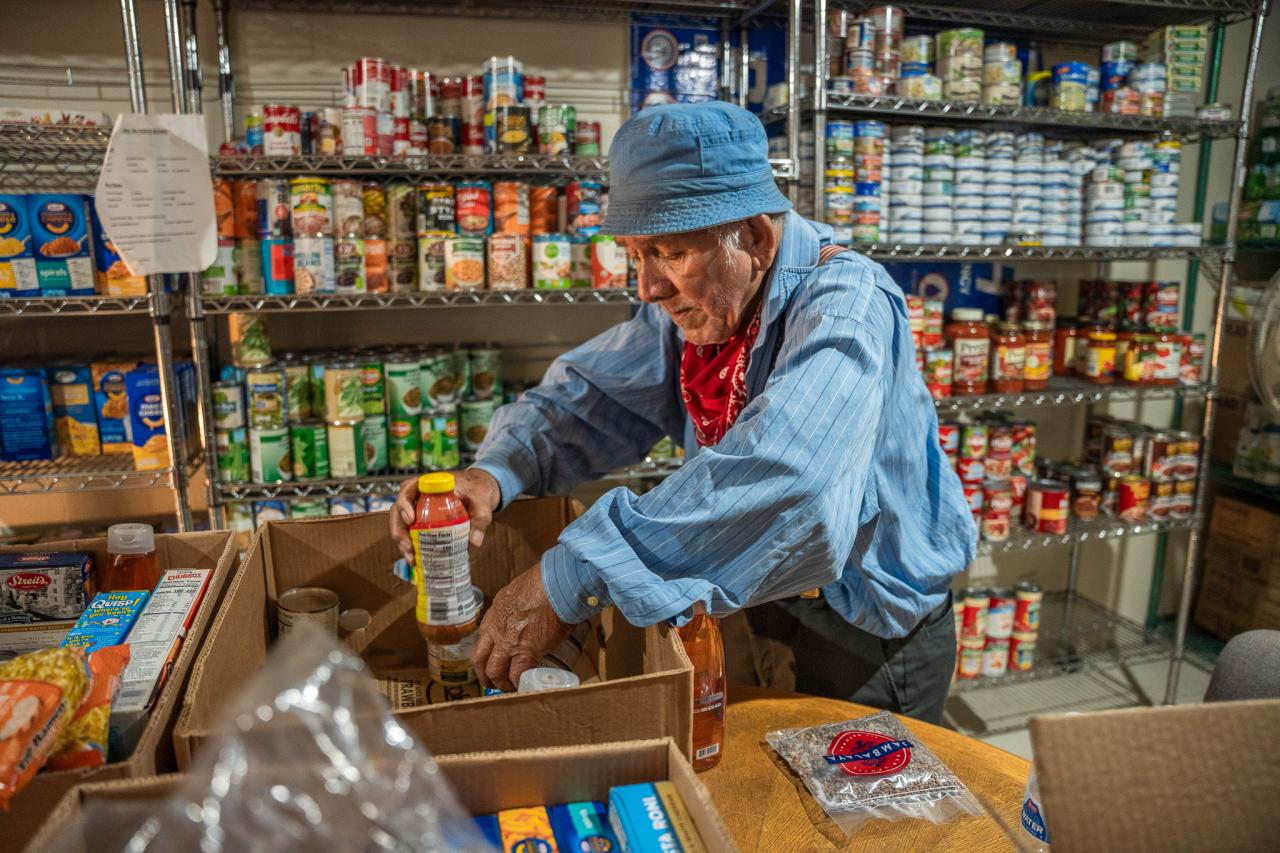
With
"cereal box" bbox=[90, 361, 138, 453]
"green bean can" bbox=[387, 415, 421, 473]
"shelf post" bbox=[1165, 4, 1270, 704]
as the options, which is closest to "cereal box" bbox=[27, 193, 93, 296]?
"cereal box" bbox=[90, 361, 138, 453]

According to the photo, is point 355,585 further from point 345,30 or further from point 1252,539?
point 1252,539

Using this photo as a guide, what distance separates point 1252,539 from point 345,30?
140 inches

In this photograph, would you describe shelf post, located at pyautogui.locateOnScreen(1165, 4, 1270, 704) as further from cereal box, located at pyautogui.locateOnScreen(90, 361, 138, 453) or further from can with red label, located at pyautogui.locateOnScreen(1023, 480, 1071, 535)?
cereal box, located at pyautogui.locateOnScreen(90, 361, 138, 453)

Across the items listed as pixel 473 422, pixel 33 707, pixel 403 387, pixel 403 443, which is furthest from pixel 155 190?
pixel 33 707

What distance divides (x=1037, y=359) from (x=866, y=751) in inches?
80.6

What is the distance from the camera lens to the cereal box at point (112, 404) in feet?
7.18

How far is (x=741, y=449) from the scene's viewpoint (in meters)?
1.03

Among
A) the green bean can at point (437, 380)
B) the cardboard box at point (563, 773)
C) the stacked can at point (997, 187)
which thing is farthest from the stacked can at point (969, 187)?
the cardboard box at point (563, 773)

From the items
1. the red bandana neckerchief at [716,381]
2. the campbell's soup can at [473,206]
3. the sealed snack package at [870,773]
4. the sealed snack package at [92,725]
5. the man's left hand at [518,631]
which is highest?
the campbell's soup can at [473,206]

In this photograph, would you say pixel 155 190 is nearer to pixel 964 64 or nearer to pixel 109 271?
pixel 109 271

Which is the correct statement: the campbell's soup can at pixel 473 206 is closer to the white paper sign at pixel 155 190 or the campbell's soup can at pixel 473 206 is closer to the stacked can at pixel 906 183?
the white paper sign at pixel 155 190

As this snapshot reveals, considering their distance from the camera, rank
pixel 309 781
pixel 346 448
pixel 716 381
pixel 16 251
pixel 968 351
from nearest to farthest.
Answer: pixel 309 781, pixel 716 381, pixel 16 251, pixel 346 448, pixel 968 351

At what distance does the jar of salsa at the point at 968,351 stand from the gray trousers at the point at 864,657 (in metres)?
1.30

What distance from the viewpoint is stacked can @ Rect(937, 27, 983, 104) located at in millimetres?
2545
